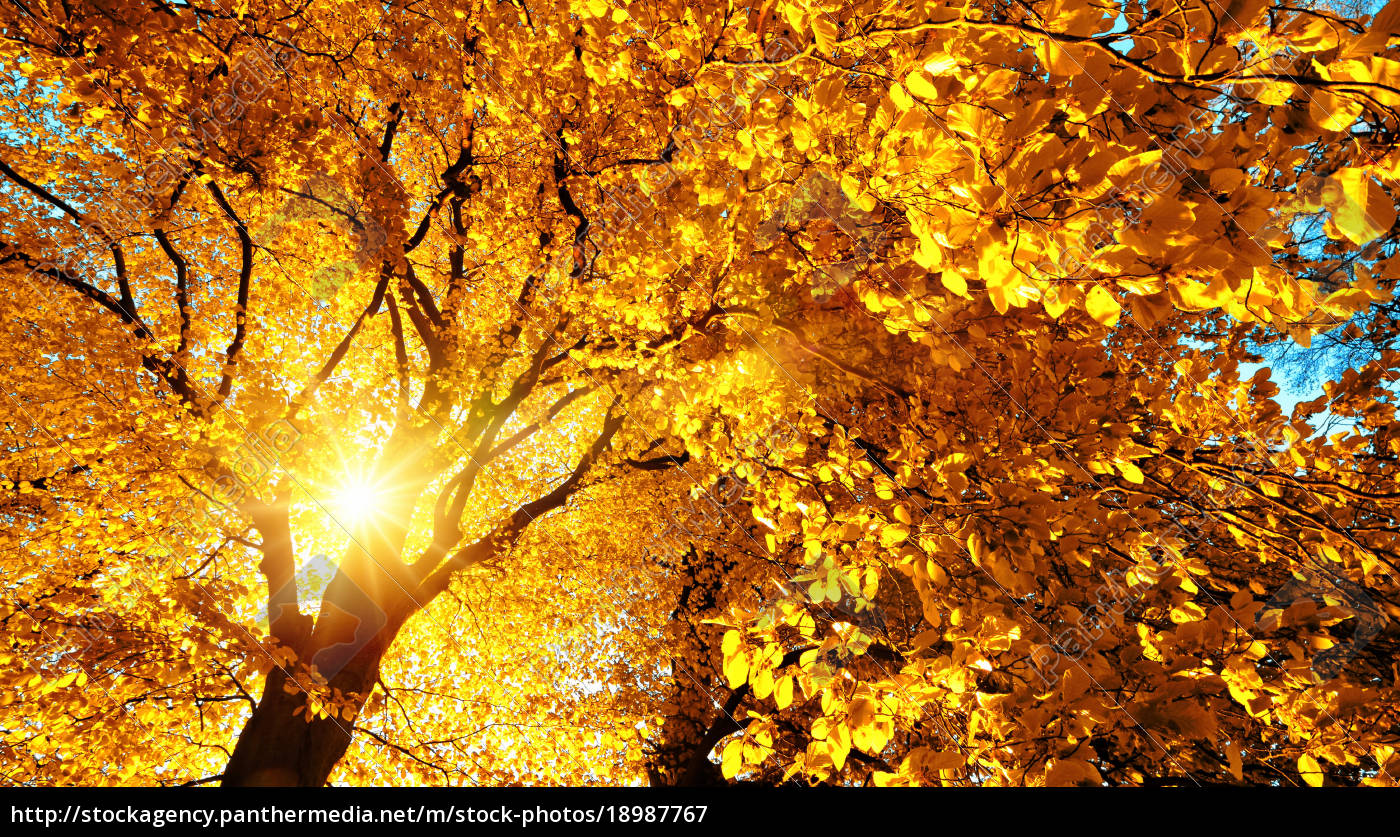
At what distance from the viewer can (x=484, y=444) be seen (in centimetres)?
794

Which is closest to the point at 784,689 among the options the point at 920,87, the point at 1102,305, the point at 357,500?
the point at 1102,305

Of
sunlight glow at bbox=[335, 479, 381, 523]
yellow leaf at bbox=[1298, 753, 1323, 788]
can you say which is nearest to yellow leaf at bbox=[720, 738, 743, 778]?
yellow leaf at bbox=[1298, 753, 1323, 788]

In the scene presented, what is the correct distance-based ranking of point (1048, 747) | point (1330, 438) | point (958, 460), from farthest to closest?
point (1330, 438), point (958, 460), point (1048, 747)

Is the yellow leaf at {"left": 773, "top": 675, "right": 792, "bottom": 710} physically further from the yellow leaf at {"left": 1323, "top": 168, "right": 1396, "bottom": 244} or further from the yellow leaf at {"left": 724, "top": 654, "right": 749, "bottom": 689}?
the yellow leaf at {"left": 1323, "top": 168, "right": 1396, "bottom": 244}

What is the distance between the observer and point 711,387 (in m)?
3.50

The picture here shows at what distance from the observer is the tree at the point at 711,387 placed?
133 cm

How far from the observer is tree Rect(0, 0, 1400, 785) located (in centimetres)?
133

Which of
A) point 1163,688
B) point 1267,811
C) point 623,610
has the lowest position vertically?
point 1267,811

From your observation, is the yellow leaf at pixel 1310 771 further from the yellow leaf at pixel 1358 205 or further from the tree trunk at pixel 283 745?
the tree trunk at pixel 283 745

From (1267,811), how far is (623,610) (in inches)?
417

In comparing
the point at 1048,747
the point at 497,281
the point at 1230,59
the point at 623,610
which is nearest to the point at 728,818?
the point at 1048,747

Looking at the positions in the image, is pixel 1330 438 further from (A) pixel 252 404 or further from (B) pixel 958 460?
(A) pixel 252 404

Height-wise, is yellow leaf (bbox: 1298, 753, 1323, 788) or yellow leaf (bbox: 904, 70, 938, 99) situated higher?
yellow leaf (bbox: 904, 70, 938, 99)

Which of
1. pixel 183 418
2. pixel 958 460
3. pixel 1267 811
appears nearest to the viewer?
pixel 1267 811
